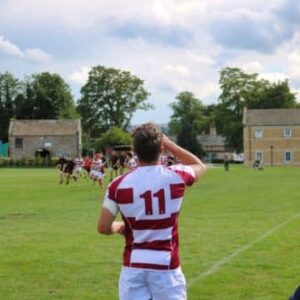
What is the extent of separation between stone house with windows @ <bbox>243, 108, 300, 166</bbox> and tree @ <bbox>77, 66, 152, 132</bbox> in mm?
25910

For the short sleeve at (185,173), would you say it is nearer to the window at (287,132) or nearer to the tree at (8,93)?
the window at (287,132)

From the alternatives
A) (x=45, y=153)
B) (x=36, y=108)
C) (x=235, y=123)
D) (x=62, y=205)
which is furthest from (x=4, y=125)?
(x=62, y=205)

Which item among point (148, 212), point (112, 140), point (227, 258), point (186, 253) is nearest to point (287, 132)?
point (112, 140)

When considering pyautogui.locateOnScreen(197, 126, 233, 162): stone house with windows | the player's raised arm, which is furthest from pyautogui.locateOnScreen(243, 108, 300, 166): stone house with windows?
the player's raised arm

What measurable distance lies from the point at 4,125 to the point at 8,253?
377ft

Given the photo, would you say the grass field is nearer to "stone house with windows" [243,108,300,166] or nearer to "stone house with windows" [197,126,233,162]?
"stone house with windows" [243,108,300,166]

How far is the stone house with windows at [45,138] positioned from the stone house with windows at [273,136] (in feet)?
90.4

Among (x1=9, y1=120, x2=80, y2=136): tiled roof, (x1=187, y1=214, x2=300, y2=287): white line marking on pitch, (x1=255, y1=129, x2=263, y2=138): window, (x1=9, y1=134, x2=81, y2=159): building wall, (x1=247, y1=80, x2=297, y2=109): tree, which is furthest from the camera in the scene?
(x1=247, y1=80, x2=297, y2=109): tree

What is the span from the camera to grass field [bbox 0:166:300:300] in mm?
9148

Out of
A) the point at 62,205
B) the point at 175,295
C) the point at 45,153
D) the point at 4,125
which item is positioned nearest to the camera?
the point at 175,295

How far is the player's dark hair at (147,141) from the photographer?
4.56m

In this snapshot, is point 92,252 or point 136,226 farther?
point 92,252

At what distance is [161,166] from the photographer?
4.78 metres

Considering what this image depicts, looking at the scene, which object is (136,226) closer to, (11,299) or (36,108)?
(11,299)
